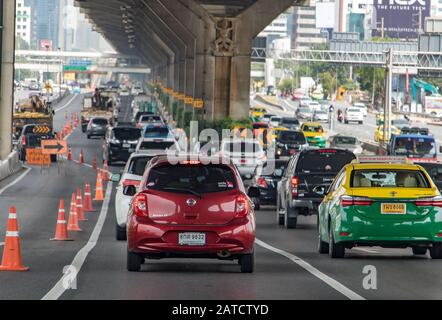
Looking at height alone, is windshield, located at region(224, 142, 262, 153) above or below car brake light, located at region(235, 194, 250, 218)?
below

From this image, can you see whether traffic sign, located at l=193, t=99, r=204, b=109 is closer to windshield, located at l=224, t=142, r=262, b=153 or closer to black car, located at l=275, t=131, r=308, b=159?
black car, located at l=275, t=131, r=308, b=159

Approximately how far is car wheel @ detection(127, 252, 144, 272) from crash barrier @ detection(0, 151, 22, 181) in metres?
33.7

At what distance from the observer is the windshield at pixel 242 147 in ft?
166

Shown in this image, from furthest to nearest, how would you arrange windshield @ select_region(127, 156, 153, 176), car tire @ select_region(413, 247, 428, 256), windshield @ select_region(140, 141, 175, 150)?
1. windshield @ select_region(140, 141, 175, 150)
2. windshield @ select_region(127, 156, 153, 176)
3. car tire @ select_region(413, 247, 428, 256)

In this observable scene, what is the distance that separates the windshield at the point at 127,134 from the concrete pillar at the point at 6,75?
6.65 metres

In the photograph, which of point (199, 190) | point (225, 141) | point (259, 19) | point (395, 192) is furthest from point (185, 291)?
point (259, 19)

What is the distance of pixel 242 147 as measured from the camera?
167 feet

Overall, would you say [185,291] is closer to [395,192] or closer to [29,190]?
[395,192]

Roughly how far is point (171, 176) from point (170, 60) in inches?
5514

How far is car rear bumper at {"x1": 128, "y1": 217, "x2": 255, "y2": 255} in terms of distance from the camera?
17.8 m

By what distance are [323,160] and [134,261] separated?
13.2 meters

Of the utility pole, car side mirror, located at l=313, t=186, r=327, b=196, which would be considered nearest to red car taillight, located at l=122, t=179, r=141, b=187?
car side mirror, located at l=313, t=186, r=327, b=196

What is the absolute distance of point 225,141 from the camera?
51719mm

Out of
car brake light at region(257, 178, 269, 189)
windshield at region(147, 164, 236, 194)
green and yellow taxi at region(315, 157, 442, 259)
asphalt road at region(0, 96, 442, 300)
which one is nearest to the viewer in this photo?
asphalt road at region(0, 96, 442, 300)
